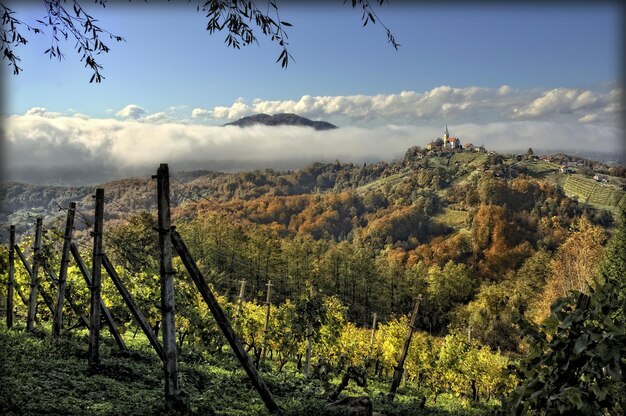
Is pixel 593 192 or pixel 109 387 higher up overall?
pixel 109 387

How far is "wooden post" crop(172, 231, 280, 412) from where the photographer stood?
6891mm

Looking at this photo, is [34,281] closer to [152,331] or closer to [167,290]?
[152,331]

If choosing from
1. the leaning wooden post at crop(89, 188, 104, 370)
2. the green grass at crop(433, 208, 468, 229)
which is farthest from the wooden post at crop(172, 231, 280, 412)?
the green grass at crop(433, 208, 468, 229)

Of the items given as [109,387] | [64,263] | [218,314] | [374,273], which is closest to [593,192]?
[374,273]

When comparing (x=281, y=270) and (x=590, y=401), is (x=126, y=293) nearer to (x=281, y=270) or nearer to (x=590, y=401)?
(x=590, y=401)

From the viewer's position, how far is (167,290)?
268 inches

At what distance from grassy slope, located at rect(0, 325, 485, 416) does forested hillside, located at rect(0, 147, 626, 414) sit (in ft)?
0.50

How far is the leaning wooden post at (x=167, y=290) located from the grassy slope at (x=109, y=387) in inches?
16.0

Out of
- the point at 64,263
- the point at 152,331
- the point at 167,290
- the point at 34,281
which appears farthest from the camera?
the point at 34,281

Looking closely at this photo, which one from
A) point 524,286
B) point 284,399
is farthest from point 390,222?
point 284,399

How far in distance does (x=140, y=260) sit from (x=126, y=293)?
2.39 ft

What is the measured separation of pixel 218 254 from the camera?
75688 mm

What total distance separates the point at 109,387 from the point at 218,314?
8.94 ft

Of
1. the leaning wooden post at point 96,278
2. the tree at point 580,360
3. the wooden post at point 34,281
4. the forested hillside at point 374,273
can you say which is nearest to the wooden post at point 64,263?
the forested hillside at point 374,273
